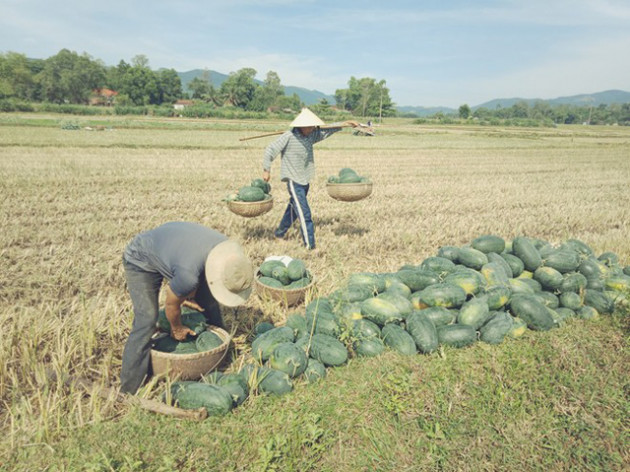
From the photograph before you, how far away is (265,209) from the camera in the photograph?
7387mm

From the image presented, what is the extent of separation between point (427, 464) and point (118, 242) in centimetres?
716

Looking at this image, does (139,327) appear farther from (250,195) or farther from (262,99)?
(262,99)

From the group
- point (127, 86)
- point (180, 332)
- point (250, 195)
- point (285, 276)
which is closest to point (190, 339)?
point (180, 332)

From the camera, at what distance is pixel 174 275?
3770mm

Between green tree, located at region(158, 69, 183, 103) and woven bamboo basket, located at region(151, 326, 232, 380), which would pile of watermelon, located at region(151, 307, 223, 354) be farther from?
green tree, located at region(158, 69, 183, 103)

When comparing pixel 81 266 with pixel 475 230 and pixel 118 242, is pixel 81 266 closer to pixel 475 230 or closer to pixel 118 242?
pixel 118 242

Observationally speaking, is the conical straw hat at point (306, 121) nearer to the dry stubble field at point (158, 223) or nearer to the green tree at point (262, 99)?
the dry stubble field at point (158, 223)

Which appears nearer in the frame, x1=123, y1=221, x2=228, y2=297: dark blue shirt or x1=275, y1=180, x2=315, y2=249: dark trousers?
x1=123, y1=221, x2=228, y2=297: dark blue shirt

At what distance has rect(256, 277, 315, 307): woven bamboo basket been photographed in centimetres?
570

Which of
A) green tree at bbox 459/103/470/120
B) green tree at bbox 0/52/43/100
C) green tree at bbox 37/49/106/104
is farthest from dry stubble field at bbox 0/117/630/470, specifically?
green tree at bbox 459/103/470/120

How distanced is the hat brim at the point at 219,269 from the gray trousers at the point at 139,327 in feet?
2.80

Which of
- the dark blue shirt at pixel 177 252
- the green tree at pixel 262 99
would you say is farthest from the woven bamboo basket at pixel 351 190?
the green tree at pixel 262 99

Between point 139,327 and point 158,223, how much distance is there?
20.0 feet

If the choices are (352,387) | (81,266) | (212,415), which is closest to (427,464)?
(352,387)
